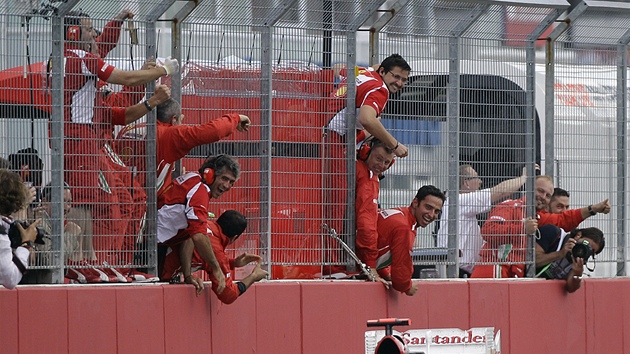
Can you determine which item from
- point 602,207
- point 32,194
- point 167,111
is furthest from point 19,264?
point 602,207

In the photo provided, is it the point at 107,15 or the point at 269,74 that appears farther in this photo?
the point at 269,74

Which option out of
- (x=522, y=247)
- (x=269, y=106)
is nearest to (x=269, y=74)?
(x=269, y=106)

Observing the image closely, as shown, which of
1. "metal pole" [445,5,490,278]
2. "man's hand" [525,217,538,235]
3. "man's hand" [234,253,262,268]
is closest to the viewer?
"man's hand" [234,253,262,268]

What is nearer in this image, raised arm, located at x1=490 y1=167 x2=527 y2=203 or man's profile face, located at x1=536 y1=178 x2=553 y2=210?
raised arm, located at x1=490 y1=167 x2=527 y2=203

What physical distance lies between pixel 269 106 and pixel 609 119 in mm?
3618

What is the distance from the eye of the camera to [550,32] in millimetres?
11898

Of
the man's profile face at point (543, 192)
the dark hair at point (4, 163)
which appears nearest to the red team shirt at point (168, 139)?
the dark hair at point (4, 163)

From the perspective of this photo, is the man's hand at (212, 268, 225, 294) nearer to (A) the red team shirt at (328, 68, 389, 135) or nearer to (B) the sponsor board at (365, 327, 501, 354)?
(B) the sponsor board at (365, 327, 501, 354)

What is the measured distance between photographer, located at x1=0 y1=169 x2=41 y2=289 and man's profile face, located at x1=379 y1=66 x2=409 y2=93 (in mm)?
3516

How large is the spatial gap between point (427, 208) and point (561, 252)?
5.97 ft

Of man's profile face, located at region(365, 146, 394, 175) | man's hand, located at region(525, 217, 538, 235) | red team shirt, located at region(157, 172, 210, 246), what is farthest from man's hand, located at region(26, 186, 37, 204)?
man's hand, located at region(525, 217, 538, 235)

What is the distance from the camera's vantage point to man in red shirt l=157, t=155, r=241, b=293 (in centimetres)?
937

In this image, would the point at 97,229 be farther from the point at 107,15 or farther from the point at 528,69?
the point at 528,69

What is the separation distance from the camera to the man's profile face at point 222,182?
9.66 metres
